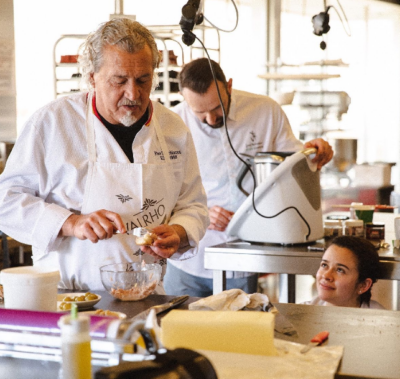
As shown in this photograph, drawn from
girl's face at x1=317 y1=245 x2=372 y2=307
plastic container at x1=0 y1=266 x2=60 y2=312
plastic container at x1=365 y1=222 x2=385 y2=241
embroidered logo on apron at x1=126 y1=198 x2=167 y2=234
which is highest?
embroidered logo on apron at x1=126 y1=198 x2=167 y2=234

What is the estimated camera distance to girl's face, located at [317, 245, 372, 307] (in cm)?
234

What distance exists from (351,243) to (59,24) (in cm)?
348

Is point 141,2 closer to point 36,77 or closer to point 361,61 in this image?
point 36,77

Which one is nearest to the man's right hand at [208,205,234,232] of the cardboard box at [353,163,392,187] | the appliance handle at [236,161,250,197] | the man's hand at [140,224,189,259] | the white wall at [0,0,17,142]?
the appliance handle at [236,161,250,197]

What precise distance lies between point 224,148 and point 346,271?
86 cm

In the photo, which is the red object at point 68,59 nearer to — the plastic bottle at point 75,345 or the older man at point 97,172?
the older man at point 97,172

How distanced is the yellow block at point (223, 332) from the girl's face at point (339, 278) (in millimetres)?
1219

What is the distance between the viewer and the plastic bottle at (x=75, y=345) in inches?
38.0

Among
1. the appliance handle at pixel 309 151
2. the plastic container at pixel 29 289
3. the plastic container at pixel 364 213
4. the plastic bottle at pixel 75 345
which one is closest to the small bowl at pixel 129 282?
the plastic container at pixel 29 289

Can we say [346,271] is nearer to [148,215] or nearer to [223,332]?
[148,215]

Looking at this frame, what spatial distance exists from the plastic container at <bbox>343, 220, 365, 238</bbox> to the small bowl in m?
1.31

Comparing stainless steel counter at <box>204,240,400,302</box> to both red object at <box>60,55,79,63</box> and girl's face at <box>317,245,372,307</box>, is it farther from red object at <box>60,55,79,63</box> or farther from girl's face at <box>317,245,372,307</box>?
red object at <box>60,55,79,63</box>

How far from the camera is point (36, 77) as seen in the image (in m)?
4.90

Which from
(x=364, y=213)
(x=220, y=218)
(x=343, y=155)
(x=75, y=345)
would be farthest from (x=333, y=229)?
(x=343, y=155)
